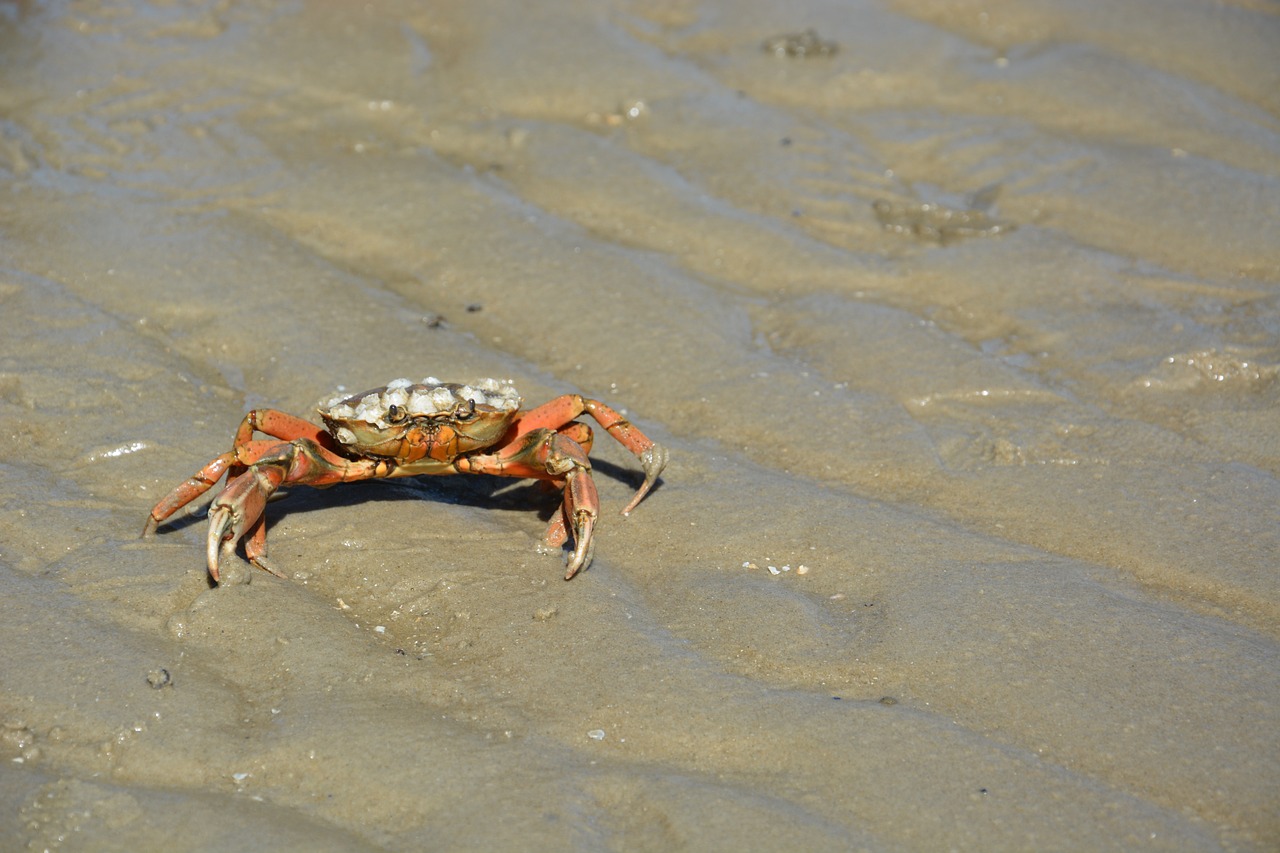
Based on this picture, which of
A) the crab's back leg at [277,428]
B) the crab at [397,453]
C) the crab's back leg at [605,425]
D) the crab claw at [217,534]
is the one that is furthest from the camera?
the crab's back leg at [605,425]

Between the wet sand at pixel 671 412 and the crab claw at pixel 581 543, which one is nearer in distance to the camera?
the wet sand at pixel 671 412

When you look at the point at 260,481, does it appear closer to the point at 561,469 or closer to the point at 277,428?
the point at 277,428

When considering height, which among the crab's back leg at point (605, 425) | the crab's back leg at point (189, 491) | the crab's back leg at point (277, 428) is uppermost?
the crab's back leg at point (605, 425)

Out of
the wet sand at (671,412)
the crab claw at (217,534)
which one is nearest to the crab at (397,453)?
the crab claw at (217,534)

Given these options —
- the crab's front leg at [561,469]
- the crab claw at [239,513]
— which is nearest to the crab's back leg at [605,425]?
the crab's front leg at [561,469]

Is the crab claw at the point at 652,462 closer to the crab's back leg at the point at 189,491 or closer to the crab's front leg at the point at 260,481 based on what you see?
the crab's front leg at the point at 260,481

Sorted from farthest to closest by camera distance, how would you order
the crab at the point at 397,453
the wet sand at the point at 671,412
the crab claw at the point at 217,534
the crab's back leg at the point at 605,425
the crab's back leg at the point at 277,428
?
the crab's back leg at the point at 605,425 < the crab's back leg at the point at 277,428 < the crab at the point at 397,453 < the crab claw at the point at 217,534 < the wet sand at the point at 671,412

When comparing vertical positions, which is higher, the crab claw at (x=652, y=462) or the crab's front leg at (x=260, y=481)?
the crab claw at (x=652, y=462)

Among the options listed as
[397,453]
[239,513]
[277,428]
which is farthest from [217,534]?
[397,453]

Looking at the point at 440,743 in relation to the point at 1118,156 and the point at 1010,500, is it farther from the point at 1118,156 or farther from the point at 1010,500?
the point at 1118,156
